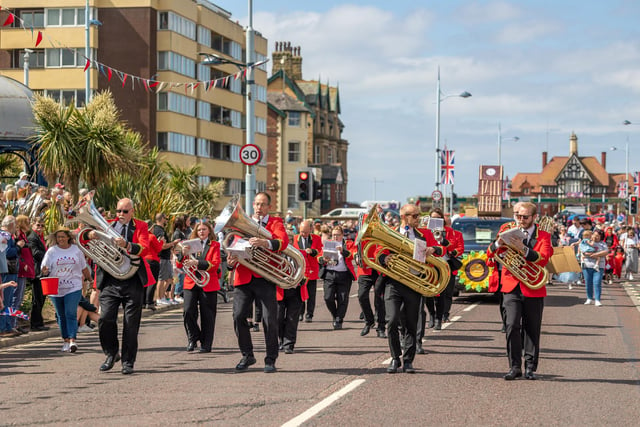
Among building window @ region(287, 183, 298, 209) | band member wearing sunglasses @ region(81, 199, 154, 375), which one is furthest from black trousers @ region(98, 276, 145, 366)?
building window @ region(287, 183, 298, 209)

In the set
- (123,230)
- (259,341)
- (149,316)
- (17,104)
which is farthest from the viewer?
(17,104)

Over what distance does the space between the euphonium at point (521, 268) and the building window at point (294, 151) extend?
3141 inches

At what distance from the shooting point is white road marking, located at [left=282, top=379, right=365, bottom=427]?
309 inches

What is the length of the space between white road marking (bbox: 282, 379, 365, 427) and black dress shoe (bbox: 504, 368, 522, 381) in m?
1.49

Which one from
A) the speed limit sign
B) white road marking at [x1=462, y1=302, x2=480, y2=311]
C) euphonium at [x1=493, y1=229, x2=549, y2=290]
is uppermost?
the speed limit sign

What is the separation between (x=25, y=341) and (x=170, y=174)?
1927cm

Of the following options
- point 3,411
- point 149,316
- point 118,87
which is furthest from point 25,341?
point 118,87

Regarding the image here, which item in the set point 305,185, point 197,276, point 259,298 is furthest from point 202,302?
point 305,185

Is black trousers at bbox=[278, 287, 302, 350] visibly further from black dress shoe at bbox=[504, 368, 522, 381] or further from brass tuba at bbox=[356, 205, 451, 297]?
black dress shoe at bbox=[504, 368, 522, 381]

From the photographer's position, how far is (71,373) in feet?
35.9

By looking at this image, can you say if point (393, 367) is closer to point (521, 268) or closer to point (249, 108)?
point (521, 268)

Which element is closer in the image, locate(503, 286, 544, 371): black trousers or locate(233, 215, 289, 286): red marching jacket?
locate(503, 286, 544, 371): black trousers

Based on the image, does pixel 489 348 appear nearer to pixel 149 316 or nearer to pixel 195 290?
pixel 195 290

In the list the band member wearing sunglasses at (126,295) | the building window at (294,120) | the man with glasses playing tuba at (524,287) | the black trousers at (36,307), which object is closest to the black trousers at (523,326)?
the man with glasses playing tuba at (524,287)
